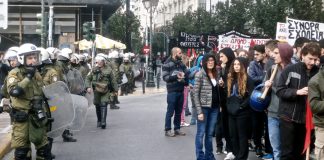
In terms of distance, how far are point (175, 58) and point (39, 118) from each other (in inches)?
195

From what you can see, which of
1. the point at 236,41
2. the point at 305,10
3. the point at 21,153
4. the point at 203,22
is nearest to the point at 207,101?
the point at 21,153

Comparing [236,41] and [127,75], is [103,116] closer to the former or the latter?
[236,41]

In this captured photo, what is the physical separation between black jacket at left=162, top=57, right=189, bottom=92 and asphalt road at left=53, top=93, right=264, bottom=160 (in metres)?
1.05

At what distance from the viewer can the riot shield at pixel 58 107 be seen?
8.81m

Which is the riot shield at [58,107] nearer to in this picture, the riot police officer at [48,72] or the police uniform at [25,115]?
the police uniform at [25,115]

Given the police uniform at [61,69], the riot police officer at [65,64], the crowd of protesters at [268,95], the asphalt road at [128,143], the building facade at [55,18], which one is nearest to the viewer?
the crowd of protesters at [268,95]

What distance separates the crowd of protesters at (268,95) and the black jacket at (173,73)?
1.79 metres

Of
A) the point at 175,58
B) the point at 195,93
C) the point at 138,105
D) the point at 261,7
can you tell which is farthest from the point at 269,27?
the point at 195,93

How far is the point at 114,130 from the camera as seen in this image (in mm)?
13984

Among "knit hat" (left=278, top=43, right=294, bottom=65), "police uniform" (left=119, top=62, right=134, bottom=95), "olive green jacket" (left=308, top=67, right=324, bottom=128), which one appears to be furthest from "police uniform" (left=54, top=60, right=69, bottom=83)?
"police uniform" (left=119, top=62, right=134, bottom=95)

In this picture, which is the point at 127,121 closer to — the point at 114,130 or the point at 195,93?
the point at 114,130

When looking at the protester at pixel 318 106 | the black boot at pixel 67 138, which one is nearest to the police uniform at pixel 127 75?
the black boot at pixel 67 138

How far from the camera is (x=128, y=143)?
39.0ft

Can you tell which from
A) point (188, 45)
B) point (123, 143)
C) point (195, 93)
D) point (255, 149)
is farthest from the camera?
point (188, 45)
